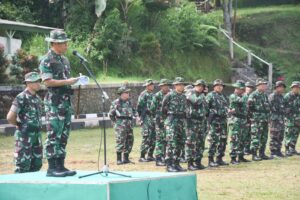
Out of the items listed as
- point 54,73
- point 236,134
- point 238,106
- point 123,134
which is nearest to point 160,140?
point 123,134

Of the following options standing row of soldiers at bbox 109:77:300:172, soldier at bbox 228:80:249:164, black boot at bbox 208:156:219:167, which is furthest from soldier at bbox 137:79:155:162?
soldier at bbox 228:80:249:164

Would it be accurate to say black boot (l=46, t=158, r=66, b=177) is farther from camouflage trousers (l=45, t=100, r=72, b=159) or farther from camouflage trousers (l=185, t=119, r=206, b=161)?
camouflage trousers (l=185, t=119, r=206, b=161)

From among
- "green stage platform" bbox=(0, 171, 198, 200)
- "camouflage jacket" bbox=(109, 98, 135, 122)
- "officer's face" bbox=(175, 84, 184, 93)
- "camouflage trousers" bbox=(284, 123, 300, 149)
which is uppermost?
"officer's face" bbox=(175, 84, 184, 93)

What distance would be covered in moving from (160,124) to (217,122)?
4.51ft

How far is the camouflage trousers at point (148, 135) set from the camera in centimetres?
1861

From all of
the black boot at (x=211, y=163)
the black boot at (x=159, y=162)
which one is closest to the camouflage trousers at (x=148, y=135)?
the black boot at (x=159, y=162)

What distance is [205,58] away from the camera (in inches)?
1560

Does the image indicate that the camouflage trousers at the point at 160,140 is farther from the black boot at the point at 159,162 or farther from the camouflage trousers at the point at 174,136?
the camouflage trousers at the point at 174,136

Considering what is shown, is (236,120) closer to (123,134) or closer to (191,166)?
(191,166)

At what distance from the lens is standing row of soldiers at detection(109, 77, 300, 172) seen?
16.0 metres

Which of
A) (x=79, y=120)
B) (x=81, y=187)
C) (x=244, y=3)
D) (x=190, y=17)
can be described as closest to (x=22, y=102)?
(x=81, y=187)

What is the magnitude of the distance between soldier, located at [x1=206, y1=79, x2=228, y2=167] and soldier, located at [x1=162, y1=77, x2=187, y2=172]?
4.20ft

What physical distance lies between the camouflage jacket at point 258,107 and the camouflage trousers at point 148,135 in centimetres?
226

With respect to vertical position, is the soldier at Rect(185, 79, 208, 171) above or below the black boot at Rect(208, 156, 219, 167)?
above
